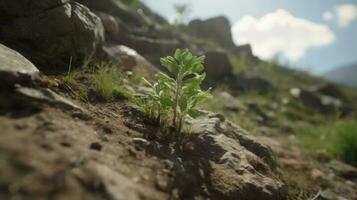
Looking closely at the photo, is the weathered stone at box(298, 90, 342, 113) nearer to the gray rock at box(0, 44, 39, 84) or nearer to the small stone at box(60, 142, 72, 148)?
the gray rock at box(0, 44, 39, 84)

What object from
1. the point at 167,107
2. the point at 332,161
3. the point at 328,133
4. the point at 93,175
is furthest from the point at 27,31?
the point at 328,133

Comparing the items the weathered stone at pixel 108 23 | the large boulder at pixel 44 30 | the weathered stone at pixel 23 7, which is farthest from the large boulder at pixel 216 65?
the weathered stone at pixel 23 7

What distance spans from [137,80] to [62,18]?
1.09 meters

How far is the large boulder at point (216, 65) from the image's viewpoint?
28.8ft

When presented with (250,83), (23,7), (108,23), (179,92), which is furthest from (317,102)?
(23,7)

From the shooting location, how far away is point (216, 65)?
894 centimetres

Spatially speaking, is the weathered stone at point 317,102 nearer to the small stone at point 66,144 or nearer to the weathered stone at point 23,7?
the weathered stone at point 23,7

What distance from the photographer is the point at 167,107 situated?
2.98 m

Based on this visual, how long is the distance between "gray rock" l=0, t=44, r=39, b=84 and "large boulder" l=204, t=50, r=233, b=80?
627 cm

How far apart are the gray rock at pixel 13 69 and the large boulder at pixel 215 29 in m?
13.6

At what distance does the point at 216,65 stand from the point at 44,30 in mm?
5790

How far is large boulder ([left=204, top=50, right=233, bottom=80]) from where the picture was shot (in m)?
8.77

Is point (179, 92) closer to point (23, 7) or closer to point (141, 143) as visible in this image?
point (141, 143)

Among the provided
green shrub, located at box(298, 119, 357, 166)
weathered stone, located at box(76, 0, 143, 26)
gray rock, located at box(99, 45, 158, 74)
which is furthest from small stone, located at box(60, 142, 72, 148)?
green shrub, located at box(298, 119, 357, 166)
